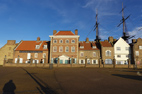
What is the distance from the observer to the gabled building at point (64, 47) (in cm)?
3588

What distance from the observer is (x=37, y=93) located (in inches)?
259

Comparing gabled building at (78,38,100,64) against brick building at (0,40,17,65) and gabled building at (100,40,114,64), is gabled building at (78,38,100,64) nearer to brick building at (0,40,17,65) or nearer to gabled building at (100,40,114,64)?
gabled building at (100,40,114,64)

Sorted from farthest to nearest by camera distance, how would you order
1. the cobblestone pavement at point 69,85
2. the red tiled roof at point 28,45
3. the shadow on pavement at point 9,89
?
the red tiled roof at point 28,45 < the cobblestone pavement at point 69,85 < the shadow on pavement at point 9,89

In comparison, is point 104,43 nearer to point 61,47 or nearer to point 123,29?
point 61,47

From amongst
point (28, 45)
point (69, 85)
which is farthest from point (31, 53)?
point (69, 85)

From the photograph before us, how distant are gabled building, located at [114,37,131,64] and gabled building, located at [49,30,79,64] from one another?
1588 centimetres

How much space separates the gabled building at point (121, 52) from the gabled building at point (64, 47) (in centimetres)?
1588

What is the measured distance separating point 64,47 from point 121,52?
21.9 m

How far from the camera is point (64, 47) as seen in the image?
3681 centimetres

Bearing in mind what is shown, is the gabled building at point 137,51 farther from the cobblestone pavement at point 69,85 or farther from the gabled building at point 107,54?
the cobblestone pavement at point 69,85

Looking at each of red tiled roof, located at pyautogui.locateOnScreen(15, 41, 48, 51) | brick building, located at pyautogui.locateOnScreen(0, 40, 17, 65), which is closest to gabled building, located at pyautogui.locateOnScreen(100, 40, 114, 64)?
red tiled roof, located at pyautogui.locateOnScreen(15, 41, 48, 51)

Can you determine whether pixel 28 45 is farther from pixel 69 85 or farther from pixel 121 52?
pixel 121 52

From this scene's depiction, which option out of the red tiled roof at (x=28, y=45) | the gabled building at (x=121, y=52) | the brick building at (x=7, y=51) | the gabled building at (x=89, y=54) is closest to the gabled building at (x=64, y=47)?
the gabled building at (x=89, y=54)

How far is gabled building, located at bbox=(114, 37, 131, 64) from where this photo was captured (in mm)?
37906
